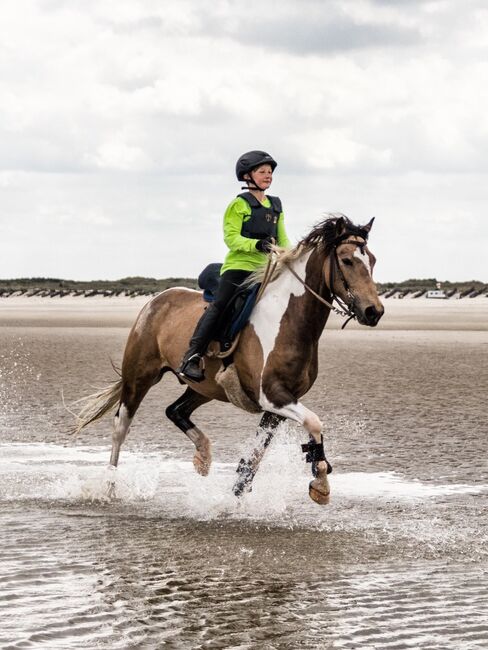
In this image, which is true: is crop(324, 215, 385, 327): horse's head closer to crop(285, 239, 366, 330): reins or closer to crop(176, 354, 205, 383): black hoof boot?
crop(285, 239, 366, 330): reins

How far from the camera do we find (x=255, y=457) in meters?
9.08

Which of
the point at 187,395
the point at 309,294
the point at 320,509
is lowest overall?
the point at 320,509

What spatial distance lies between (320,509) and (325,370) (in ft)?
44.7

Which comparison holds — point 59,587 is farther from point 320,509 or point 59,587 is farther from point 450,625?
point 320,509

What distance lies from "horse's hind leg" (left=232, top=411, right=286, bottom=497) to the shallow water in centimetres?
11

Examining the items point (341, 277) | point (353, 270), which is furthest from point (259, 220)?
point (353, 270)

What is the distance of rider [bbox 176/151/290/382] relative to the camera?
9086 mm

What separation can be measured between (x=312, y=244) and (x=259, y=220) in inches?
22.0

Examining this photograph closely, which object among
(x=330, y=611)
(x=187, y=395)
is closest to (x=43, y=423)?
(x=187, y=395)

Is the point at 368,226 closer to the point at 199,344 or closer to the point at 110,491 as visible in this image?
the point at 199,344

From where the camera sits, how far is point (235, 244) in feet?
29.8

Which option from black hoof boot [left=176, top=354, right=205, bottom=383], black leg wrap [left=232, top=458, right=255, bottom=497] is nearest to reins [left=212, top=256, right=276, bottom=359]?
black hoof boot [left=176, top=354, right=205, bottom=383]

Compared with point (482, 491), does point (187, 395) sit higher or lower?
higher

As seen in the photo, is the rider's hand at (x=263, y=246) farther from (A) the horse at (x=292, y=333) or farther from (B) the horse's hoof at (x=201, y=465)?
(B) the horse's hoof at (x=201, y=465)
